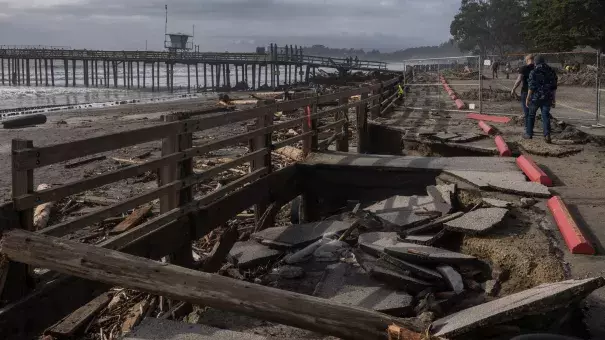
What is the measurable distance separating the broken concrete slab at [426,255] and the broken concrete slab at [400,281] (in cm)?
25

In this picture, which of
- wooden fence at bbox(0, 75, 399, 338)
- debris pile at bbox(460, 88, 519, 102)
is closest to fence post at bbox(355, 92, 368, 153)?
wooden fence at bbox(0, 75, 399, 338)

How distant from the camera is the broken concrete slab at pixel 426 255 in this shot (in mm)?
5270

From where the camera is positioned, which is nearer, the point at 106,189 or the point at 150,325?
the point at 150,325

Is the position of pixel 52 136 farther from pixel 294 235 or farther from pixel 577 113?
pixel 577 113

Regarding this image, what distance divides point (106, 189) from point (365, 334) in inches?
323

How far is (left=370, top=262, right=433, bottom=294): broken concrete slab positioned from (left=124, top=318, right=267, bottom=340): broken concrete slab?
153 centimetres

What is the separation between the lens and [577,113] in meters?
17.1

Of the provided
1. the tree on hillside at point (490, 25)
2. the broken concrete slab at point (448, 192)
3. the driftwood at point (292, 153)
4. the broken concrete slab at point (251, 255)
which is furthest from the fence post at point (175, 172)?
the tree on hillside at point (490, 25)

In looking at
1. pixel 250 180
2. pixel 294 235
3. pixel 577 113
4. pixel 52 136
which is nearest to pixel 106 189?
pixel 250 180

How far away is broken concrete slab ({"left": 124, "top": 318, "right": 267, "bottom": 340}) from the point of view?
12.8 feet

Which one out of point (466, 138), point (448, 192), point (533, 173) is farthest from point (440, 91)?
point (448, 192)

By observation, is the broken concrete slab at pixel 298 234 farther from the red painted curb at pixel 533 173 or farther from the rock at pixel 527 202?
the red painted curb at pixel 533 173

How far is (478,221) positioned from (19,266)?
4230 millimetres

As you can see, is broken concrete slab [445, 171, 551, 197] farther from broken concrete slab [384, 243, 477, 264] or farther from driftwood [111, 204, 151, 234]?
driftwood [111, 204, 151, 234]
